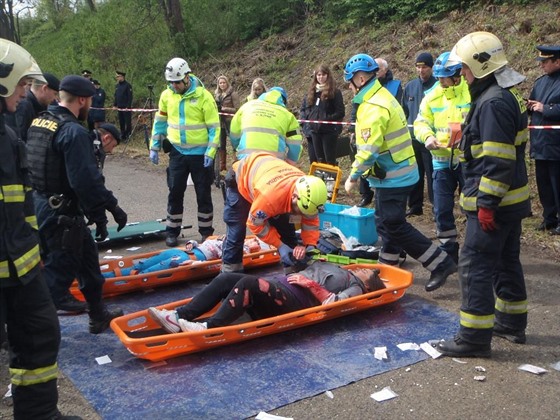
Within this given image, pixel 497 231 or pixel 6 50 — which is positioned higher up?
pixel 6 50

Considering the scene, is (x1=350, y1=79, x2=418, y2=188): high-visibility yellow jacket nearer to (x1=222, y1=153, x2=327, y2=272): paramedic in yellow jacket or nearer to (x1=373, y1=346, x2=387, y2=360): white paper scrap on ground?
(x1=222, y1=153, x2=327, y2=272): paramedic in yellow jacket

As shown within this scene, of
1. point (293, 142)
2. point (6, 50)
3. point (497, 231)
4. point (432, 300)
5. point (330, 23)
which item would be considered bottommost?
point (432, 300)

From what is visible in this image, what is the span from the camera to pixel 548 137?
7461 millimetres

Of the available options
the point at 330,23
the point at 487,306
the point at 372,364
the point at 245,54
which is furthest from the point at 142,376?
the point at 245,54

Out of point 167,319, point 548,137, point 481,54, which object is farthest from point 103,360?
point 548,137

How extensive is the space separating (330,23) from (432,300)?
44.9 ft

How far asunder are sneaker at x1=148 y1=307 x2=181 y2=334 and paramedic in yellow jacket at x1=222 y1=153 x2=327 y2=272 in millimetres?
954

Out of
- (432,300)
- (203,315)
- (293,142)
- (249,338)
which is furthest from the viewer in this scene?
(293,142)

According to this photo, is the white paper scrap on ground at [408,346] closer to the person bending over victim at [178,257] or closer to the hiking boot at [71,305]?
the person bending over victim at [178,257]

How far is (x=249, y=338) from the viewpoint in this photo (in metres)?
4.82

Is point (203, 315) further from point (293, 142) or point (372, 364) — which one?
point (293, 142)

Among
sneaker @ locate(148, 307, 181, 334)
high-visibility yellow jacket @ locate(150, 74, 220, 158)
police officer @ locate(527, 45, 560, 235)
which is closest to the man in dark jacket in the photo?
high-visibility yellow jacket @ locate(150, 74, 220, 158)

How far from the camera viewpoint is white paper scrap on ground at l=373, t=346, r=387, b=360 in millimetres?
4730

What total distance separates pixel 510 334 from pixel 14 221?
376 cm
